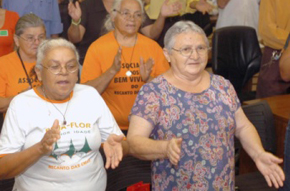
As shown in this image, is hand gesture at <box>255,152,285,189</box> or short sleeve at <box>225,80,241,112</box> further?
short sleeve at <box>225,80,241,112</box>

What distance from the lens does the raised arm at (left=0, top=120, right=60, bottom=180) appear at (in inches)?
73.0

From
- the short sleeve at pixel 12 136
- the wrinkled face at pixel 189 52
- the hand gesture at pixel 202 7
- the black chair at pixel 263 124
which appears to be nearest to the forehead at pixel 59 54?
the short sleeve at pixel 12 136

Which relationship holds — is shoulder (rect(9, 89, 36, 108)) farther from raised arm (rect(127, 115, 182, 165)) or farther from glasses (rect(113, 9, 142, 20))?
glasses (rect(113, 9, 142, 20))

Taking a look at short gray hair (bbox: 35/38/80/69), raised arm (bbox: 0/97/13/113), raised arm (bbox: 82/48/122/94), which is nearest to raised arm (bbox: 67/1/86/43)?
raised arm (bbox: 82/48/122/94)

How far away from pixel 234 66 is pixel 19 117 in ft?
8.84

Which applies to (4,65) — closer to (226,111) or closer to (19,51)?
(19,51)

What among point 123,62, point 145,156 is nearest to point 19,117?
point 145,156

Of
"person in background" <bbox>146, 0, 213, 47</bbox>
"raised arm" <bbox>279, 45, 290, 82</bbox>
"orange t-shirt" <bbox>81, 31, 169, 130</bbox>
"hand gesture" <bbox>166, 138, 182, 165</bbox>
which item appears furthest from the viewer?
"person in background" <bbox>146, 0, 213, 47</bbox>

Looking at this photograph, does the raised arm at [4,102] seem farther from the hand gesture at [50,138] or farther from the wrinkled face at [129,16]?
the hand gesture at [50,138]

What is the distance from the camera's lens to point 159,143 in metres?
1.96

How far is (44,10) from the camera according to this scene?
417cm

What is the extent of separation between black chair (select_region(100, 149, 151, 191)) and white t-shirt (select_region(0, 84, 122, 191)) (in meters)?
0.43

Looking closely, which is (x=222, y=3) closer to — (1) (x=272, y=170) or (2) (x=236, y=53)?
(2) (x=236, y=53)

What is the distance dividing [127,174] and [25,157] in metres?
0.89
